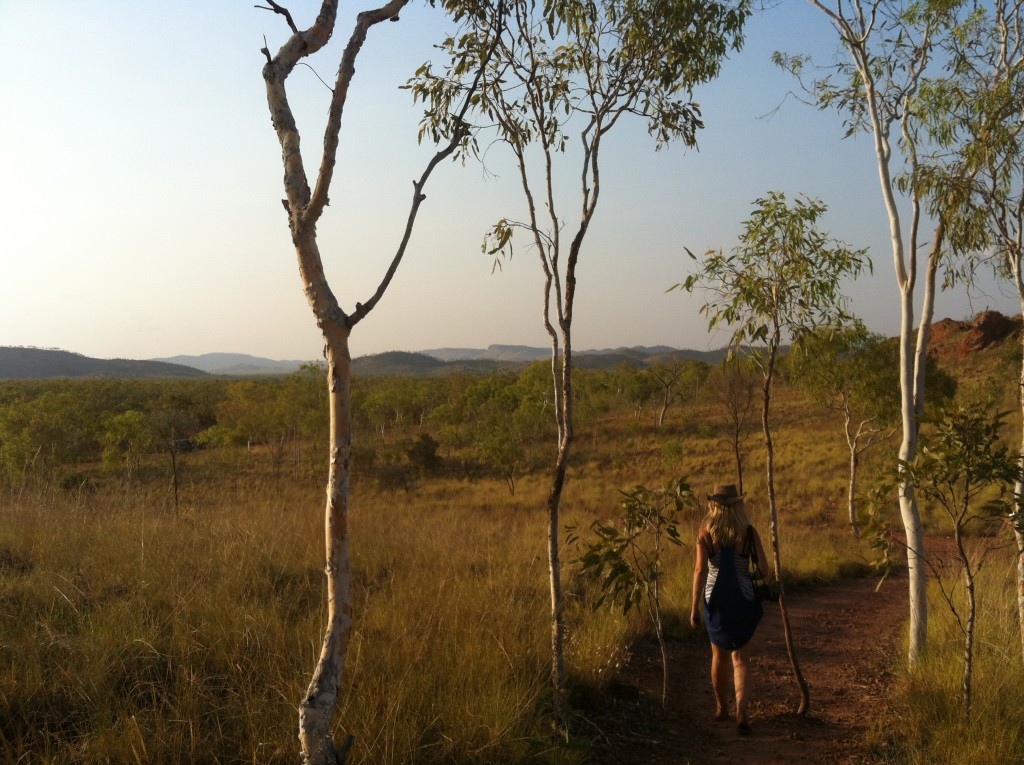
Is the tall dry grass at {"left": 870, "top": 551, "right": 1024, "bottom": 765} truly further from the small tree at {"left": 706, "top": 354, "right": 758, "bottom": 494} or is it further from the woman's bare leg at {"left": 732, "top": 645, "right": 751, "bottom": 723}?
the small tree at {"left": 706, "top": 354, "right": 758, "bottom": 494}

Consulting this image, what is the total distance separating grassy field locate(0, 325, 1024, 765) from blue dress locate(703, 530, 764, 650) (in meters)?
0.89

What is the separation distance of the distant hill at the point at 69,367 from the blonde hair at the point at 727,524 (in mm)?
144677

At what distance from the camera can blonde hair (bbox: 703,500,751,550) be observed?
4.50 meters

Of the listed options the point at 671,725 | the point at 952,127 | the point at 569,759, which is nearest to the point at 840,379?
the point at 952,127

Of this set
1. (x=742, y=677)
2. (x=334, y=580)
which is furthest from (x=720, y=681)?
(x=334, y=580)

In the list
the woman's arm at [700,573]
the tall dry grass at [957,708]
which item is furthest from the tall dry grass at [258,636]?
the tall dry grass at [957,708]

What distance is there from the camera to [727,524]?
14.8ft

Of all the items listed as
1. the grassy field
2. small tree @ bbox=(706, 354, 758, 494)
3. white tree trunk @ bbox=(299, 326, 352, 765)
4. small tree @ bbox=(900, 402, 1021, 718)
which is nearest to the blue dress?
small tree @ bbox=(706, 354, 758, 494)

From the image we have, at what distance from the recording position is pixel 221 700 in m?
3.51

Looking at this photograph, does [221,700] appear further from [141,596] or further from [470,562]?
[470,562]

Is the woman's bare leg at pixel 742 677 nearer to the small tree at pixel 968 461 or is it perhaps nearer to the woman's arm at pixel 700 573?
the woman's arm at pixel 700 573

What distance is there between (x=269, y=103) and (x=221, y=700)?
2851 millimetres

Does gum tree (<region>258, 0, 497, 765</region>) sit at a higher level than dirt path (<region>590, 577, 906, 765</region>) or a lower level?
higher

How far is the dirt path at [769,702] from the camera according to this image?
13.8 feet
